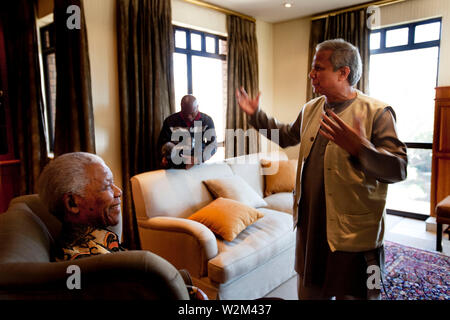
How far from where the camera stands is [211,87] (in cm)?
438

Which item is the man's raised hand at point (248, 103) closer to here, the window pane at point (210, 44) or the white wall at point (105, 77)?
the white wall at point (105, 77)

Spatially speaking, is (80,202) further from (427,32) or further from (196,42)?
(427,32)

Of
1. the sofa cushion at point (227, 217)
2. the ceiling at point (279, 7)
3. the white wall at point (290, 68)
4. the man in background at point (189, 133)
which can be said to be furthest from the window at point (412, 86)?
the sofa cushion at point (227, 217)

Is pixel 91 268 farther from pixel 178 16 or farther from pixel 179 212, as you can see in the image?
pixel 178 16

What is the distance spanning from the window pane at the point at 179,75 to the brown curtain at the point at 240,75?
2.30ft

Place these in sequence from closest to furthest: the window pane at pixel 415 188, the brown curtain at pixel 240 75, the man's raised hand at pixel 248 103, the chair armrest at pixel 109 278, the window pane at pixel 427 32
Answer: the chair armrest at pixel 109 278 < the man's raised hand at pixel 248 103 < the window pane at pixel 427 32 < the window pane at pixel 415 188 < the brown curtain at pixel 240 75

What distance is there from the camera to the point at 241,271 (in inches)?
82.0

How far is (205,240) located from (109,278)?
1380mm

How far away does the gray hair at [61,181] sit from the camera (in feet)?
3.36

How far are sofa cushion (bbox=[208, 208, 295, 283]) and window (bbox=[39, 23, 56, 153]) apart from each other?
2580 millimetres

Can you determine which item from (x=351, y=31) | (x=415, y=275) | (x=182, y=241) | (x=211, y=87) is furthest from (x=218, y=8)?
(x=415, y=275)

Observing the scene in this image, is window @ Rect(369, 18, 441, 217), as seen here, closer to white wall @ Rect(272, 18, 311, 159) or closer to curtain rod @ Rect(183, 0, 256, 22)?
white wall @ Rect(272, 18, 311, 159)

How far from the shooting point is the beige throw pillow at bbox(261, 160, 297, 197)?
3.46 meters

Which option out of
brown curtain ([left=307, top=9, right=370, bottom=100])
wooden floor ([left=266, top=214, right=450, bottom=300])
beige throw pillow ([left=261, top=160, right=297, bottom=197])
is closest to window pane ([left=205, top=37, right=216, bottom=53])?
brown curtain ([left=307, top=9, right=370, bottom=100])
